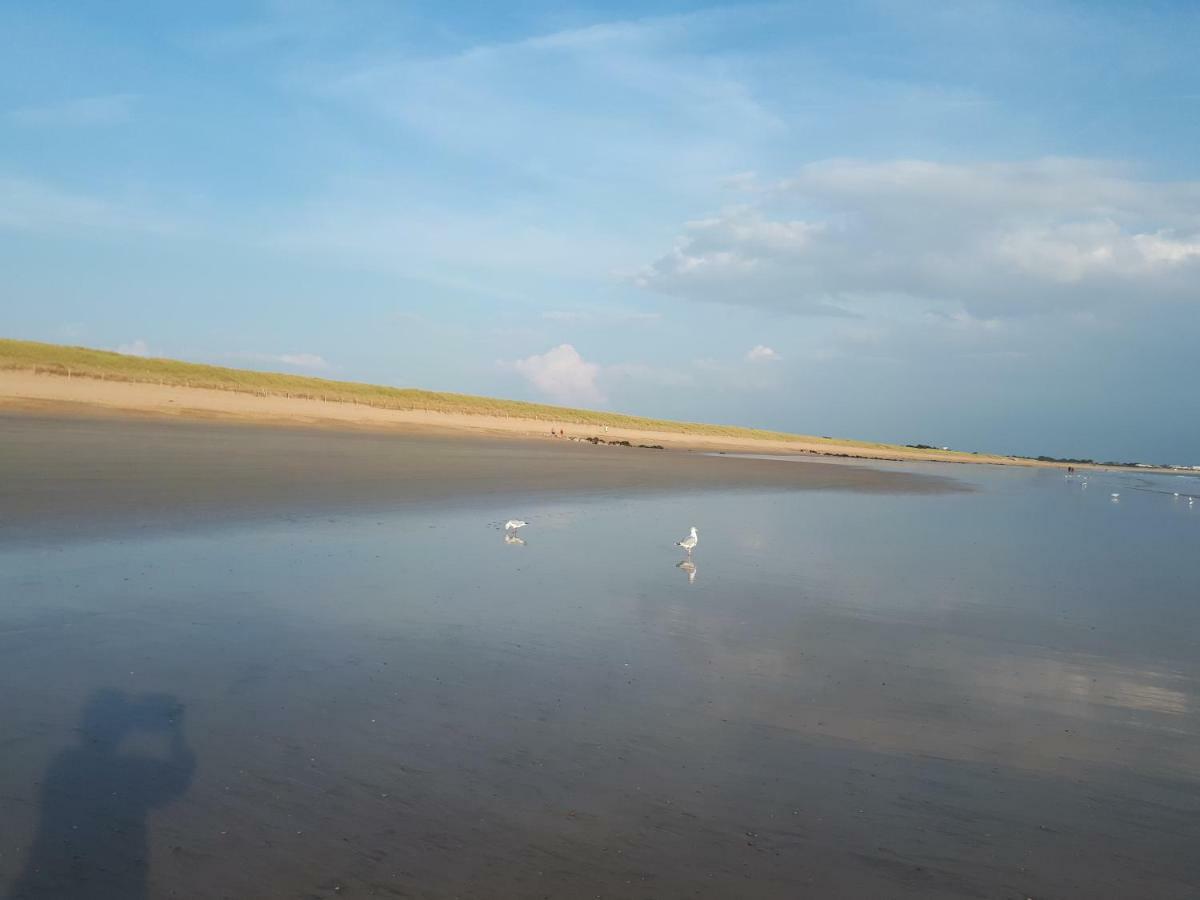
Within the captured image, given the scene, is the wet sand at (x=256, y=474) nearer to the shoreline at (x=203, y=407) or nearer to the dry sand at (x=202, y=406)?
the shoreline at (x=203, y=407)

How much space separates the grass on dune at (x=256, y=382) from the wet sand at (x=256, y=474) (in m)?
10.0

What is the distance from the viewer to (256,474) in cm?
1702

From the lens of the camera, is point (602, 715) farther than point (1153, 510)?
No

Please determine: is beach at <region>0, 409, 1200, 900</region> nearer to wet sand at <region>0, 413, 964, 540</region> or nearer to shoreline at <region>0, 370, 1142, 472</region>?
wet sand at <region>0, 413, 964, 540</region>

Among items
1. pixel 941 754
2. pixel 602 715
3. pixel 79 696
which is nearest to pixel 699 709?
pixel 602 715

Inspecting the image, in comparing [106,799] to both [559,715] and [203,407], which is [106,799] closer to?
[559,715]

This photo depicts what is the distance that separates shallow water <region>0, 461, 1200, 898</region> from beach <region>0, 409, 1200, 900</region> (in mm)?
24

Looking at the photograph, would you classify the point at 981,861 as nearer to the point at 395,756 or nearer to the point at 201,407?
the point at 395,756

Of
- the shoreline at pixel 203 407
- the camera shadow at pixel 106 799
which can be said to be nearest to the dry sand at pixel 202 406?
the shoreline at pixel 203 407

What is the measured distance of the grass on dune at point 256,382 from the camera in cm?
3481

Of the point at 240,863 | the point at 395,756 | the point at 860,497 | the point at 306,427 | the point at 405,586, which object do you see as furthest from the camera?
the point at 306,427

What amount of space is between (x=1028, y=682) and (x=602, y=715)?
150 inches

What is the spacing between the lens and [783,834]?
4.27 metres

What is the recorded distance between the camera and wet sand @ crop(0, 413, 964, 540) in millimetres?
12141
